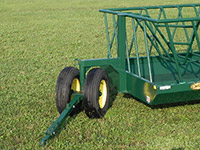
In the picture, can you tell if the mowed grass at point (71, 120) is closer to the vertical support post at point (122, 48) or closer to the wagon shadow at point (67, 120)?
the wagon shadow at point (67, 120)

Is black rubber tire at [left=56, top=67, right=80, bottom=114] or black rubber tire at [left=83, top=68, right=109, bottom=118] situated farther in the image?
black rubber tire at [left=56, top=67, right=80, bottom=114]

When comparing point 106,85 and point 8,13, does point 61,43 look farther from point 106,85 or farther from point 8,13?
point 8,13

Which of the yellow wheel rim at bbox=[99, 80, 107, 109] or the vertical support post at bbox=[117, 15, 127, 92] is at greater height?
the vertical support post at bbox=[117, 15, 127, 92]

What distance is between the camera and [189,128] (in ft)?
17.0

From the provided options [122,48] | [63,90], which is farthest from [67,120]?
[122,48]

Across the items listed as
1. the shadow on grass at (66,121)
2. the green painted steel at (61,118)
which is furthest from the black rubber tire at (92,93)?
the shadow on grass at (66,121)

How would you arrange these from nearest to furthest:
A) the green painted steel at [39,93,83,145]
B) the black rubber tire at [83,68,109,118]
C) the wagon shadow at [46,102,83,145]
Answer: the green painted steel at [39,93,83,145] → the wagon shadow at [46,102,83,145] → the black rubber tire at [83,68,109,118]

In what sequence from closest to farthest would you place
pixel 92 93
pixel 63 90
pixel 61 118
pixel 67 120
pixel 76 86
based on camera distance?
pixel 61 118 < pixel 92 93 < pixel 63 90 < pixel 67 120 < pixel 76 86

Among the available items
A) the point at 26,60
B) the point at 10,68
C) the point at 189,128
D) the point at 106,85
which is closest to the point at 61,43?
the point at 26,60

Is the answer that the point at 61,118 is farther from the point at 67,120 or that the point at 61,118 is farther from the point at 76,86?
the point at 76,86

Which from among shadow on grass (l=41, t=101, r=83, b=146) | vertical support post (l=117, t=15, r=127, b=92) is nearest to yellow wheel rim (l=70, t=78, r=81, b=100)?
shadow on grass (l=41, t=101, r=83, b=146)

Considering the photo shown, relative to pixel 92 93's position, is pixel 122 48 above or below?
above

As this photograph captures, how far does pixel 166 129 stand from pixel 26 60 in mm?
5073

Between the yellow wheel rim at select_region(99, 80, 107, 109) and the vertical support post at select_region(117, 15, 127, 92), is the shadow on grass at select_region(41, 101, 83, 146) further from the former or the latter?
the vertical support post at select_region(117, 15, 127, 92)
